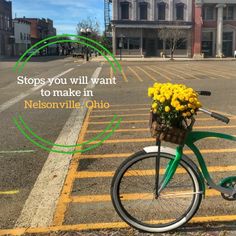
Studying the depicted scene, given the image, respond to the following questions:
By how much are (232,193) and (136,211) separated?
940 mm

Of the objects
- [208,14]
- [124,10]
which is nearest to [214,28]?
[208,14]

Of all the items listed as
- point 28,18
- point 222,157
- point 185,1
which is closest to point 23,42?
point 28,18

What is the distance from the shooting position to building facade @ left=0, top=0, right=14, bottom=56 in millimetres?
73688

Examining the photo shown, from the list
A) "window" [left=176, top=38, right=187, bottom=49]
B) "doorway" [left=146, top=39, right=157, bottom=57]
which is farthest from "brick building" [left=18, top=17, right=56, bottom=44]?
"window" [left=176, top=38, right=187, bottom=49]

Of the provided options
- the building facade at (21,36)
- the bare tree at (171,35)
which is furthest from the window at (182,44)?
the building facade at (21,36)

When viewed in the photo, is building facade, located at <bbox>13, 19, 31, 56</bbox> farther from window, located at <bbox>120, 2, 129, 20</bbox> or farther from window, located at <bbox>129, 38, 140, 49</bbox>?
window, located at <bbox>129, 38, 140, 49</bbox>

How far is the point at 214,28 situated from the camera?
187 ft

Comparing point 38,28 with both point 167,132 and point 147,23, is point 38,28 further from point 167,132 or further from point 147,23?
point 167,132

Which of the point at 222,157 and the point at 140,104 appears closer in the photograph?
the point at 222,157

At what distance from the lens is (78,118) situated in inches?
367

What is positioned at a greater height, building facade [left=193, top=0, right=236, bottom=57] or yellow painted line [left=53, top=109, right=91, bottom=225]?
building facade [left=193, top=0, right=236, bottom=57]

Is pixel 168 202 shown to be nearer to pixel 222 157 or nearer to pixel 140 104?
pixel 222 157

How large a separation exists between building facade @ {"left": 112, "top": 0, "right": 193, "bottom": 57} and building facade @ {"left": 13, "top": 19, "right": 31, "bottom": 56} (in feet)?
110

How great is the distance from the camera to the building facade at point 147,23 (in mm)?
55156
